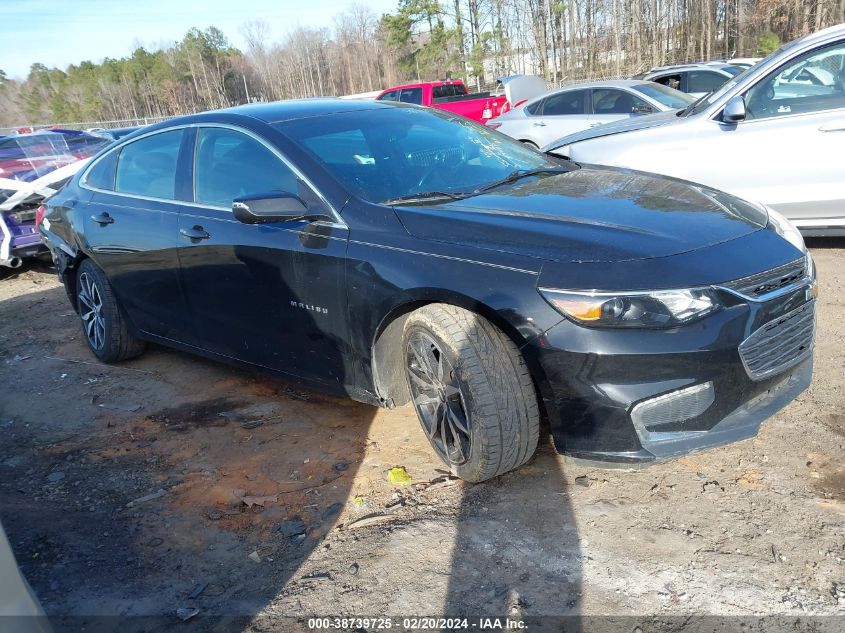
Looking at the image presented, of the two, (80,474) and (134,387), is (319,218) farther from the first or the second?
(134,387)

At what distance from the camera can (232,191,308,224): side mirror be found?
319 centimetres

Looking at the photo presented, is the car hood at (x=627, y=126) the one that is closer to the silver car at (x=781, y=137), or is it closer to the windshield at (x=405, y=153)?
the silver car at (x=781, y=137)

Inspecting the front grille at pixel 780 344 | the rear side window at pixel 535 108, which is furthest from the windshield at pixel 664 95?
the front grille at pixel 780 344

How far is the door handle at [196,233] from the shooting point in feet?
12.5

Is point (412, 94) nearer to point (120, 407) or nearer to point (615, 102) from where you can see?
point (615, 102)

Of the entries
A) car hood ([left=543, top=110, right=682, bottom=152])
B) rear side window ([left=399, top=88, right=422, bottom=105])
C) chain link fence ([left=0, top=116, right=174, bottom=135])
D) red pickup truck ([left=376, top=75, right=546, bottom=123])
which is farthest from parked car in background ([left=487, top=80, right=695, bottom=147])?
chain link fence ([left=0, top=116, right=174, bottom=135])

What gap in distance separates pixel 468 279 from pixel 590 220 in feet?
1.88

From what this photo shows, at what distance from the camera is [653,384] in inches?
99.0

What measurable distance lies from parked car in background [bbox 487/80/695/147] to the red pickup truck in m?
3.24

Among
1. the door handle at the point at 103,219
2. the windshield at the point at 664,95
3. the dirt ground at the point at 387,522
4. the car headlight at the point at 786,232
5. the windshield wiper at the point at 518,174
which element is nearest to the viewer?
the dirt ground at the point at 387,522

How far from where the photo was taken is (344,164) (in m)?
3.43

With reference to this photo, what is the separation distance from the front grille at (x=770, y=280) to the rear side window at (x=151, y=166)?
3082mm

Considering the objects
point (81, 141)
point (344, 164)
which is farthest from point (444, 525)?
point (81, 141)

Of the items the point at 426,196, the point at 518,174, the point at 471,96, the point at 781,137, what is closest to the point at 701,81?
the point at 781,137
